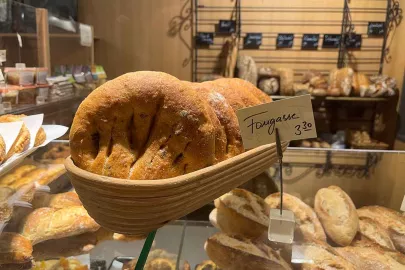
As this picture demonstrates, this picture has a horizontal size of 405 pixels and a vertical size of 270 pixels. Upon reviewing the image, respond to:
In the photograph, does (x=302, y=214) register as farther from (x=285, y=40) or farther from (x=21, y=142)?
(x=285, y=40)

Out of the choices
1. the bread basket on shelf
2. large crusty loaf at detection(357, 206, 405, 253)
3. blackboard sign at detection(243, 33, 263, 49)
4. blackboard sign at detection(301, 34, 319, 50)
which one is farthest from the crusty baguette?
blackboard sign at detection(301, 34, 319, 50)

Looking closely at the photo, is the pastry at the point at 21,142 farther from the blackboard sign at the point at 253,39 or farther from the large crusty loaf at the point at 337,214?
the blackboard sign at the point at 253,39

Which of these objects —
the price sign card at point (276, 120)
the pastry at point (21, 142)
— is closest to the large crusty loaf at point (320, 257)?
the price sign card at point (276, 120)

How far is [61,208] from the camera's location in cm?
87

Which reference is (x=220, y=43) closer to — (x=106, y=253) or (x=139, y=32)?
(x=139, y=32)

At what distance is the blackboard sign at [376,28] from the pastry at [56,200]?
2.83 metres

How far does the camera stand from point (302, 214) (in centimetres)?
94

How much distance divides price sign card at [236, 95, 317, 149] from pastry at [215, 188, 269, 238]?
25cm

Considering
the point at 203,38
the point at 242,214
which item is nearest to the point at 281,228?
the point at 242,214

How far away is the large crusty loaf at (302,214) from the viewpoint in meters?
0.89

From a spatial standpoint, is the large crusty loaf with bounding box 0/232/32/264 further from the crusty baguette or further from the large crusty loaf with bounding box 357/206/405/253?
the large crusty loaf with bounding box 357/206/405/253

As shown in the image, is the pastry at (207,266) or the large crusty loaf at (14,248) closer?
the large crusty loaf at (14,248)

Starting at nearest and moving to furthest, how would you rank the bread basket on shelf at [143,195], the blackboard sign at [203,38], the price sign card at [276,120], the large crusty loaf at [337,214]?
the bread basket on shelf at [143,195] < the price sign card at [276,120] < the large crusty loaf at [337,214] < the blackboard sign at [203,38]

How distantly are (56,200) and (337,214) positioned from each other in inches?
29.0
